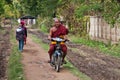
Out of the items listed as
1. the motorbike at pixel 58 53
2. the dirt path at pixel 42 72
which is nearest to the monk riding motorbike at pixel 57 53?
the motorbike at pixel 58 53

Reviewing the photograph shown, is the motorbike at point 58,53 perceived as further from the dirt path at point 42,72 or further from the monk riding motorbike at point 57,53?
the dirt path at point 42,72

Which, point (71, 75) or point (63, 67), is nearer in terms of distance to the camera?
point (71, 75)

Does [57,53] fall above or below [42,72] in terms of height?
above

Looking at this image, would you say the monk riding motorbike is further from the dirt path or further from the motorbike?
the dirt path

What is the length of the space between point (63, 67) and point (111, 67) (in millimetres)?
1822

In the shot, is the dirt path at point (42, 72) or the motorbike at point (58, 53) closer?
the dirt path at point (42, 72)

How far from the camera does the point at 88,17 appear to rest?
→ 86.8ft

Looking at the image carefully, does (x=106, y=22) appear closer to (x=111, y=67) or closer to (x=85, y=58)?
(x=85, y=58)

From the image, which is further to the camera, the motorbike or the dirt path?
the motorbike

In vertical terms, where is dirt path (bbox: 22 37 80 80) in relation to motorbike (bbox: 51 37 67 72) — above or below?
below

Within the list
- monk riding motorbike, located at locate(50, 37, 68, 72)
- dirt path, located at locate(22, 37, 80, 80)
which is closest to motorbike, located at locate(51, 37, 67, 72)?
monk riding motorbike, located at locate(50, 37, 68, 72)

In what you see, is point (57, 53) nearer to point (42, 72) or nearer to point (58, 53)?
point (58, 53)

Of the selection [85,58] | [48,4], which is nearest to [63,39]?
→ [85,58]

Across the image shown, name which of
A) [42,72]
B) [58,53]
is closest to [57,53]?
[58,53]
